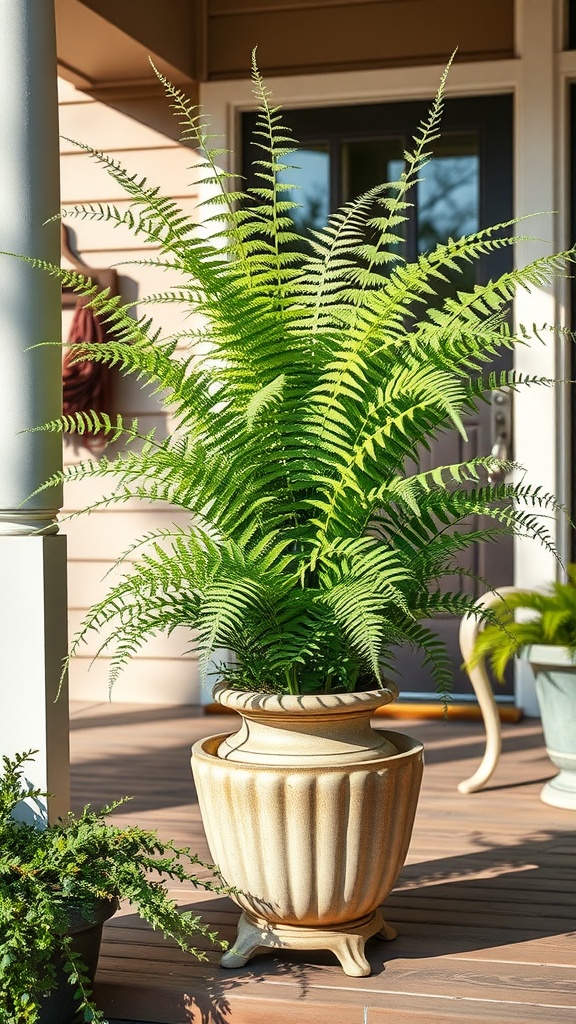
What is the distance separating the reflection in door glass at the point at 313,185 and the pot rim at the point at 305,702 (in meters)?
2.49

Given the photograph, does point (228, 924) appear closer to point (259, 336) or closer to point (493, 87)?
point (259, 336)

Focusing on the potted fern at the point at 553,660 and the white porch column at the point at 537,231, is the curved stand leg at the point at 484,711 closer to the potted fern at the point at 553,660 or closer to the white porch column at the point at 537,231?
the potted fern at the point at 553,660

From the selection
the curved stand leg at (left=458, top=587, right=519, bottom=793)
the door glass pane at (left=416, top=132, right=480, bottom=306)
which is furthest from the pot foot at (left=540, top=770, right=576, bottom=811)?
the door glass pane at (left=416, top=132, right=480, bottom=306)

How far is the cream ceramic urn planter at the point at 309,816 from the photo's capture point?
170 centimetres

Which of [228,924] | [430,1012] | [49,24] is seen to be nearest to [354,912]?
[430,1012]

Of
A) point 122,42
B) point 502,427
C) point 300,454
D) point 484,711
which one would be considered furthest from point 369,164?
point 300,454

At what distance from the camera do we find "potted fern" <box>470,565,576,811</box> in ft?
8.98

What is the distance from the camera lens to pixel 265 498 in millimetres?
1797

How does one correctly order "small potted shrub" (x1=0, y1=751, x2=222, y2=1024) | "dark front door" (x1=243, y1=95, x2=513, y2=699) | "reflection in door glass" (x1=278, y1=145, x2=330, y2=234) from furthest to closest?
"reflection in door glass" (x1=278, y1=145, x2=330, y2=234) → "dark front door" (x1=243, y1=95, x2=513, y2=699) → "small potted shrub" (x1=0, y1=751, x2=222, y2=1024)

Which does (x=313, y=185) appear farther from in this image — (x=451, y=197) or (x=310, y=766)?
(x=310, y=766)

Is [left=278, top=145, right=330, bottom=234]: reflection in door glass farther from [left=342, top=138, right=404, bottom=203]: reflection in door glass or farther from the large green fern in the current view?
the large green fern

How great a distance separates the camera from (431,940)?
6.30ft

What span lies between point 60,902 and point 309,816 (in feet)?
1.20

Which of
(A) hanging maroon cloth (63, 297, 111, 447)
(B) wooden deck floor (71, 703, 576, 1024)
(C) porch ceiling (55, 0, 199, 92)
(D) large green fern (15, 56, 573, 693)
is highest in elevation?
(C) porch ceiling (55, 0, 199, 92)
